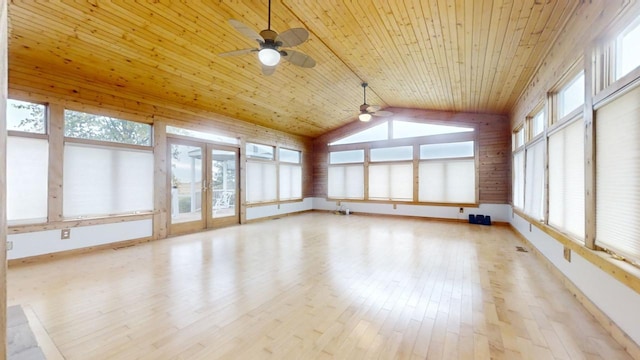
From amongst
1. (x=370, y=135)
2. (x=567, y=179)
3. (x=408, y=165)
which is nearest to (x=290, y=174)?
(x=370, y=135)

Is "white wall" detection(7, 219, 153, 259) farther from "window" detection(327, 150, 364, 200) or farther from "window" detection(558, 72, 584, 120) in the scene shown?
"window" detection(558, 72, 584, 120)

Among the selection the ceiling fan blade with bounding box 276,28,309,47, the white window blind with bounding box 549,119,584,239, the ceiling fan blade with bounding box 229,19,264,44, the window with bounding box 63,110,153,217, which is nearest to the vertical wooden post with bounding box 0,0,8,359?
the ceiling fan blade with bounding box 229,19,264,44

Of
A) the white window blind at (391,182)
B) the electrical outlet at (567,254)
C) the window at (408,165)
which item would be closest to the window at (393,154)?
the window at (408,165)

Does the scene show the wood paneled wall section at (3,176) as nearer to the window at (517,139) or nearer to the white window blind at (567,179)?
the white window blind at (567,179)

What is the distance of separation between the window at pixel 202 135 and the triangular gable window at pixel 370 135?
13.2 feet

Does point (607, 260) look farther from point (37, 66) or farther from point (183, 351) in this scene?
point (37, 66)

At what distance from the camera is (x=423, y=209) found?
25.3 feet

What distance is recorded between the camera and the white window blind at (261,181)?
7492 mm

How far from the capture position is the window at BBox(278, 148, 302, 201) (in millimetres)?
8708

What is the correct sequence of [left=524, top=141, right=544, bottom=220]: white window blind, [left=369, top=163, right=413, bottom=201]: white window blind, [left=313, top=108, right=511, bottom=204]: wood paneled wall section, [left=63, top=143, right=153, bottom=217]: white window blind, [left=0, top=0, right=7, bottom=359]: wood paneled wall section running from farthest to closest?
[left=369, top=163, right=413, bottom=201]: white window blind → [left=313, top=108, right=511, bottom=204]: wood paneled wall section → [left=63, top=143, right=153, bottom=217]: white window blind → [left=524, top=141, right=544, bottom=220]: white window blind → [left=0, top=0, right=7, bottom=359]: wood paneled wall section

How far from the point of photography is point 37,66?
12.3 ft

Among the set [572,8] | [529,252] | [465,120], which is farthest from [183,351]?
[465,120]

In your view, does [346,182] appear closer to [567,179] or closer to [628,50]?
[567,179]

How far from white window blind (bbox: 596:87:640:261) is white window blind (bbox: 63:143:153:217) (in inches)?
261
